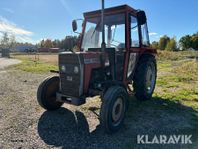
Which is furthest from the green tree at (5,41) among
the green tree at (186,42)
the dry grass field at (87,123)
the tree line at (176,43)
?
the dry grass field at (87,123)

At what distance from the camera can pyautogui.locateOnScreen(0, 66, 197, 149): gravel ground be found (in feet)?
12.2

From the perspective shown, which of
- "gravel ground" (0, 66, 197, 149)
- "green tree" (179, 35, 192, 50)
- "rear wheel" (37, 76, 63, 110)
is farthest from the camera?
"green tree" (179, 35, 192, 50)

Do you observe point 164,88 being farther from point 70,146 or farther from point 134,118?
point 70,146

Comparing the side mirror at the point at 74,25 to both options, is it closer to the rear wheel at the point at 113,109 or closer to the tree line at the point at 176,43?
the rear wheel at the point at 113,109

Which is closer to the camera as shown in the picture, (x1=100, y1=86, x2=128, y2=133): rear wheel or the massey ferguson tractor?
(x1=100, y1=86, x2=128, y2=133): rear wheel

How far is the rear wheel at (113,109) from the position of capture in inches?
153

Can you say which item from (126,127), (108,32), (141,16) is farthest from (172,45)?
(126,127)

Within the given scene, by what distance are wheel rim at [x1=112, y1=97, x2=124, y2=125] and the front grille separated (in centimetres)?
78

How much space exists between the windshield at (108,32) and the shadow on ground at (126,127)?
1.73 metres

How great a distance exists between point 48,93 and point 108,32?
7.08ft

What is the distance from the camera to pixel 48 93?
511 centimetres

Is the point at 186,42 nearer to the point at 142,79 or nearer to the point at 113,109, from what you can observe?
the point at 142,79

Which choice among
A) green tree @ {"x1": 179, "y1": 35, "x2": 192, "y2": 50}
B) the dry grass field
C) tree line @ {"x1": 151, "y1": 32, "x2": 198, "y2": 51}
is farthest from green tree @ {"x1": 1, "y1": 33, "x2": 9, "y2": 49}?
the dry grass field

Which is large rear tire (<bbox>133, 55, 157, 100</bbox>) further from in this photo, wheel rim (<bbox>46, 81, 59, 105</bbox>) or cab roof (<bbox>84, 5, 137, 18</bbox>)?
wheel rim (<bbox>46, 81, 59, 105</bbox>)
